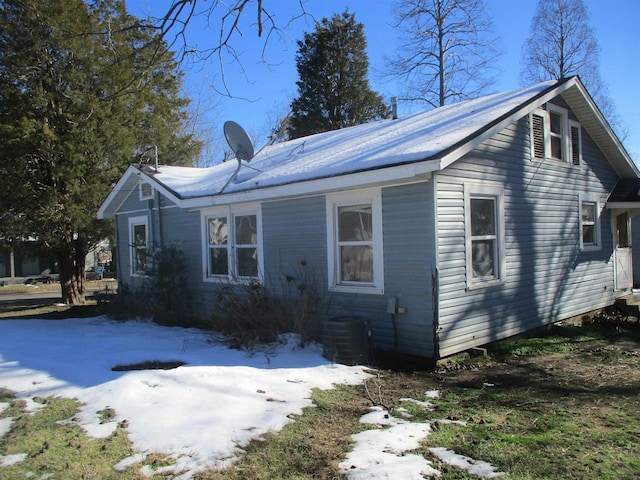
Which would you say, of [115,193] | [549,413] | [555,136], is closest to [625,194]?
[555,136]

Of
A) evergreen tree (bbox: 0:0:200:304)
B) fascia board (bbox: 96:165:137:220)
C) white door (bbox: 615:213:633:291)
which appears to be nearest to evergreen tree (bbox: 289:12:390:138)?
evergreen tree (bbox: 0:0:200:304)

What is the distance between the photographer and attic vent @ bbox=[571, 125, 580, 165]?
1130cm

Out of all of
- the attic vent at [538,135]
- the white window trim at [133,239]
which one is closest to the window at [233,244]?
the white window trim at [133,239]

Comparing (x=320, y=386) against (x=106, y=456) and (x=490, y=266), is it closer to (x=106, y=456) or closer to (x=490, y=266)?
(x=106, y=456)

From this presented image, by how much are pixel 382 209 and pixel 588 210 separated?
6554 millimetres

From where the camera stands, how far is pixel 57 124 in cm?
1678

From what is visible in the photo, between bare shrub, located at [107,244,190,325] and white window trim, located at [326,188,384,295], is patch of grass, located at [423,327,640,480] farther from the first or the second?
bare shrub, located at [107,244,190,325]

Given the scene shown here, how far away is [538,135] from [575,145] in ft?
5.93

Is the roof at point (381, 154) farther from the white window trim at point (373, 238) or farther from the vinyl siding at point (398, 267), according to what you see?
the vinyl siding at point (398, 267)

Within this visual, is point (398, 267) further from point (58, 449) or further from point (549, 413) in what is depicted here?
point (58, 449)

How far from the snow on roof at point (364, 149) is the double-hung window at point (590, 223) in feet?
10.2

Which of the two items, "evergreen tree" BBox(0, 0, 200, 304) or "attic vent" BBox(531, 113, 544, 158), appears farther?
"evergreen tree" BBox(0, 0, 200, 304)

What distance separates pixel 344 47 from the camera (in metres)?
32.9

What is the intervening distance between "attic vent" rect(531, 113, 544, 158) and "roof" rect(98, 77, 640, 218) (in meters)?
0.47
